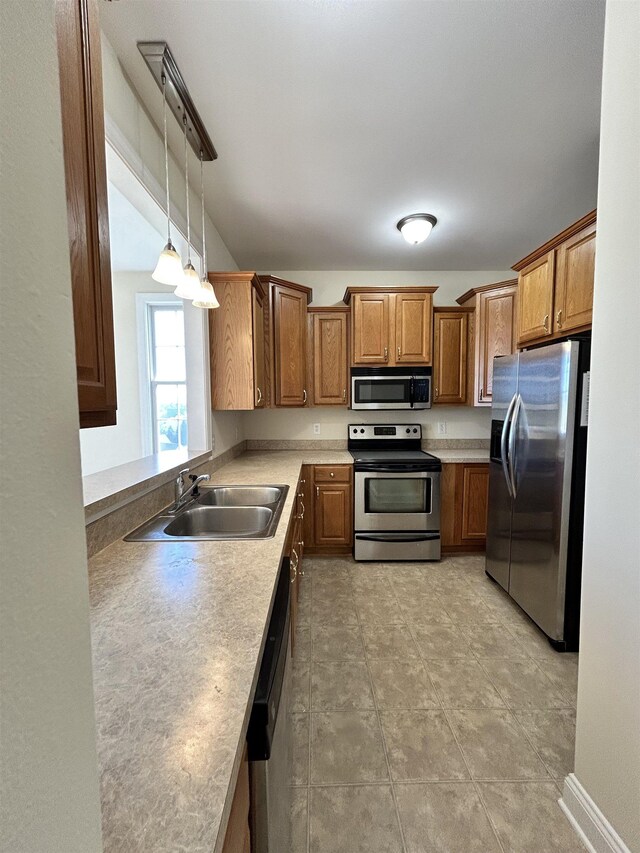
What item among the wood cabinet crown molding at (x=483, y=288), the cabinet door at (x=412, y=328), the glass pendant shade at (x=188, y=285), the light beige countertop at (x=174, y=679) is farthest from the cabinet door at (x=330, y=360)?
the light beige countertop at (x=174, y=679)

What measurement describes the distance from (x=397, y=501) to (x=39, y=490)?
2964mm

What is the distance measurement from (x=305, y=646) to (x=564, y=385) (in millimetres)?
1986

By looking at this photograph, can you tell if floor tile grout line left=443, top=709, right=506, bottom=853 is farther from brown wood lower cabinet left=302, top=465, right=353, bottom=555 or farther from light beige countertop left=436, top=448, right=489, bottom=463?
light beige countertop left=436, top=448, right=489, bottom=463

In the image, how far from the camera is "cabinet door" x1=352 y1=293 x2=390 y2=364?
3.17 meters

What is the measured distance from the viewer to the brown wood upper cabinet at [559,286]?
6.09 feet

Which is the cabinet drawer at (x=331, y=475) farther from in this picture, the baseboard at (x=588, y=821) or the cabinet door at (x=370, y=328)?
the baseboard at (x=588, y=821)

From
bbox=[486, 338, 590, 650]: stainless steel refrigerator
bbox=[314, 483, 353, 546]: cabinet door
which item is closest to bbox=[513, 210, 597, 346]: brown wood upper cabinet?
bbox=[486, 338, 590, 650]: stainless steel refrigerator

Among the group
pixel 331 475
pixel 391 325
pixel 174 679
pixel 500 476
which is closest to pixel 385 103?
pixel 391 325

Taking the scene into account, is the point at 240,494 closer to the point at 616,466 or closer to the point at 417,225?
the point at 616,466

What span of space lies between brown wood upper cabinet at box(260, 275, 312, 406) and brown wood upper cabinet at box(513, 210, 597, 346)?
171 cm

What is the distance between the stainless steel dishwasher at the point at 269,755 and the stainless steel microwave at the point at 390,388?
252 centimetres

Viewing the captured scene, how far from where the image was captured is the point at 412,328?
3195 mm

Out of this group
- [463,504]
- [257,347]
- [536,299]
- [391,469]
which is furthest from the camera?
[463,504]

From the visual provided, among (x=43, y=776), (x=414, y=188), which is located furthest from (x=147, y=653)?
(x=414, y=188)
